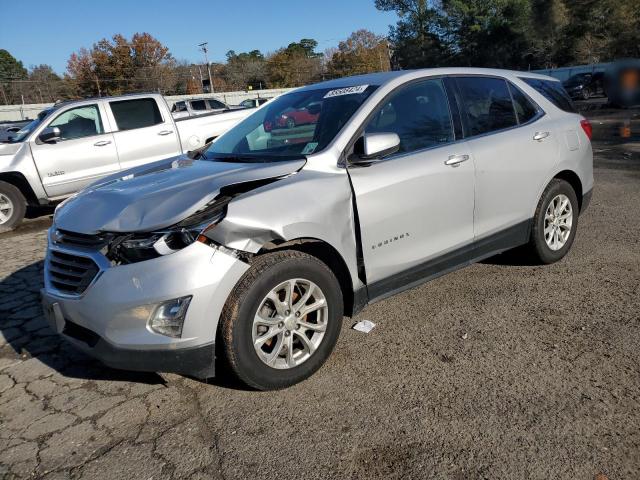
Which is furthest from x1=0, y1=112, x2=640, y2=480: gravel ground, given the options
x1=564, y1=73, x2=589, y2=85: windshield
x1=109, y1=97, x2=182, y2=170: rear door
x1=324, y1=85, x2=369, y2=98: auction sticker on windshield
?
x1=564, y1=73, x2=589, y2=85: windshield

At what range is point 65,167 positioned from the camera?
27.0 ft

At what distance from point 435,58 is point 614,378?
2598 inches

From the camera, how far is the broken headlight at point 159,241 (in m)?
2.70

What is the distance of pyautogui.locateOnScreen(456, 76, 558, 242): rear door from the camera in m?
4.00

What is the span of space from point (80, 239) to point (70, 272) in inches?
7.7

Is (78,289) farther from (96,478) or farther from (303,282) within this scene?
(303,282)

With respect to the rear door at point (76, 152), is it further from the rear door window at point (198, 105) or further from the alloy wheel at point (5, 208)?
the rear door window at point (198, 105)

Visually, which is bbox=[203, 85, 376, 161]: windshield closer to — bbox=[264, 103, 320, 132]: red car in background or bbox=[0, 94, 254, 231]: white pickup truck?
bbox=[264, 103, 320, 132]: red car in background

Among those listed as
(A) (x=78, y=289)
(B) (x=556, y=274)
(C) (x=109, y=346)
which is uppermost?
(A) (x=78, y=289)

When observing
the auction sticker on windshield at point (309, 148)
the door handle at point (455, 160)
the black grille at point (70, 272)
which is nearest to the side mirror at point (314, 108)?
the auction sticker on windshield at point (309, 148)

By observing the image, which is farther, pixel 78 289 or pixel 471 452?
pixel 78 289

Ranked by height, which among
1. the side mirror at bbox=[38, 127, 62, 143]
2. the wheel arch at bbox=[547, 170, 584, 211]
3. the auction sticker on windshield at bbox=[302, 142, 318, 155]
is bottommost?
the wheel arch at bbox=[547, 170, 584, 211]

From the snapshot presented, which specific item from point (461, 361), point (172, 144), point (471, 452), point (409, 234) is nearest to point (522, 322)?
point (461, 361)

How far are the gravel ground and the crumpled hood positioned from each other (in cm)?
105
